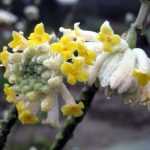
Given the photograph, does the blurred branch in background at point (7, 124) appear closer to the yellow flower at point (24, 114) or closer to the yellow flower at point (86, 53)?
the yellow flower at point (24, 114)

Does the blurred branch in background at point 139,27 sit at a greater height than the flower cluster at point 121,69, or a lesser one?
greater

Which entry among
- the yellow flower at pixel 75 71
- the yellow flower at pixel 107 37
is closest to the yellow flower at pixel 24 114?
the yellow flower at pixel 75 71

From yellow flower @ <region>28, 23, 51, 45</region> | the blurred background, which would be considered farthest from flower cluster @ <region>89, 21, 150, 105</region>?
the blurred background

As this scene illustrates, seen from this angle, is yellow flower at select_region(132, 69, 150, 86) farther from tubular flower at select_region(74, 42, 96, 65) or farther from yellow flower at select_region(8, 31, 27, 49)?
yellow flower at select_region(8, 31, 27, 49)

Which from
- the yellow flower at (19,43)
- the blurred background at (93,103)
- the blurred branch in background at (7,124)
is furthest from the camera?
the blurred background at (93,103)

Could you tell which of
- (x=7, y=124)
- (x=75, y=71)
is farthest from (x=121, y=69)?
(x=7, y=124)

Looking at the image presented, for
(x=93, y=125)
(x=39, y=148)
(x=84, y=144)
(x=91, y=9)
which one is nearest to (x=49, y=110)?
(x=39, y=148)

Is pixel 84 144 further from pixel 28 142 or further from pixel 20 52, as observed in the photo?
pixel 20 52
